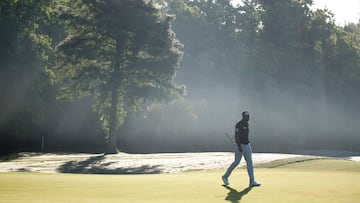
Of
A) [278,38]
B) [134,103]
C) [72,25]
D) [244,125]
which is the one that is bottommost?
[244,125]

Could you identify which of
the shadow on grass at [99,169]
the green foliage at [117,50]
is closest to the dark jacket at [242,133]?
the shadow on grass at [99,169]

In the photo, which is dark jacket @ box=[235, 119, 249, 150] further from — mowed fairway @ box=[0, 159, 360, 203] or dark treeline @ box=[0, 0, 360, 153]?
dark treeline @ box=[0, 0, 360, 153]

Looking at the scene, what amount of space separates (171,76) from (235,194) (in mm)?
34357

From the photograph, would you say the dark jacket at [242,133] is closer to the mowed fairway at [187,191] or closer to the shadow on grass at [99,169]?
the mowed fairway at [187,191]

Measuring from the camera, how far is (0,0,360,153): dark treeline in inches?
1882

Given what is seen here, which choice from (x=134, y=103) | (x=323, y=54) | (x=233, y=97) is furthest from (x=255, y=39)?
(x=134, y=103)

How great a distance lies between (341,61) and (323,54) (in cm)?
288

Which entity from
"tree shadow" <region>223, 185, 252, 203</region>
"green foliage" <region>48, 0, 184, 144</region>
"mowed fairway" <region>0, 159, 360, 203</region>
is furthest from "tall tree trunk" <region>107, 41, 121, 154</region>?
"tree shadow" <region>223, 185, 252, 203</region>

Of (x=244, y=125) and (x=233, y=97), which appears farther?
(x=233, y=97)

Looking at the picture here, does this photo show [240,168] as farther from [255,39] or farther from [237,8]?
[237,8]

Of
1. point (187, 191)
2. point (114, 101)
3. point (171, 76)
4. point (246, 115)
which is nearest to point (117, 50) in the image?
point (114, 101)

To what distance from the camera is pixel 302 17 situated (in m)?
89.5

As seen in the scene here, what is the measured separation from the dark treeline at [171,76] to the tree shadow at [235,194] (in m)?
32.0

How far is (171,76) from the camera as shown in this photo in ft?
159
